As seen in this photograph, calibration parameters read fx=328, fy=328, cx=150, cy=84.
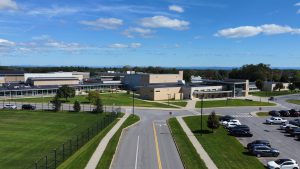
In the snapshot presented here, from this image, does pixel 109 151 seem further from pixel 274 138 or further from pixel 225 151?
pixel 274 138

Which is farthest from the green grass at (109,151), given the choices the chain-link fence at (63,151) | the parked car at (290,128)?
the parked car at (290,128)

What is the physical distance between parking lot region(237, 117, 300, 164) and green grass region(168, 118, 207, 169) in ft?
27.7

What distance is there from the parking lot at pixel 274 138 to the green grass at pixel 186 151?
8453mm

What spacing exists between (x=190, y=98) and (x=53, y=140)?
7133cm

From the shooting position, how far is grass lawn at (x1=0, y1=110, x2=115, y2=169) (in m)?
37.4

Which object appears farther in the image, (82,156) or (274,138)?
(274,138)

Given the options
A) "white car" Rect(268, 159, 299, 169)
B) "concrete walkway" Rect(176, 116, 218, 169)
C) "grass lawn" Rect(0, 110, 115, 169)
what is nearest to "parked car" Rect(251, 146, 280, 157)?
"white car" Rect(268, 159, 299, 169)

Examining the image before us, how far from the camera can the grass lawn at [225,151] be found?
3631cm

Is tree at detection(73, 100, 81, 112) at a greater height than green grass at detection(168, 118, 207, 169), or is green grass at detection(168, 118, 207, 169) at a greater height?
tree at detection(73, 100, 81, 112)

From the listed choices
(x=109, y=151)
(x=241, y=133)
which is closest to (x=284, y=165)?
(x=241, y=133)

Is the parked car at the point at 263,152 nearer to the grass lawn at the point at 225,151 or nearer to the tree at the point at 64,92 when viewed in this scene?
the grass lawn at the point at 225,151

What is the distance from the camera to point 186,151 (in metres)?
40.6

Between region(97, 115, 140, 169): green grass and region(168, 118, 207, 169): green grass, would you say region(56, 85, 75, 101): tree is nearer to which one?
region(97, 115, 140, 169): green grass

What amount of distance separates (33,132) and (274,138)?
125 ft
